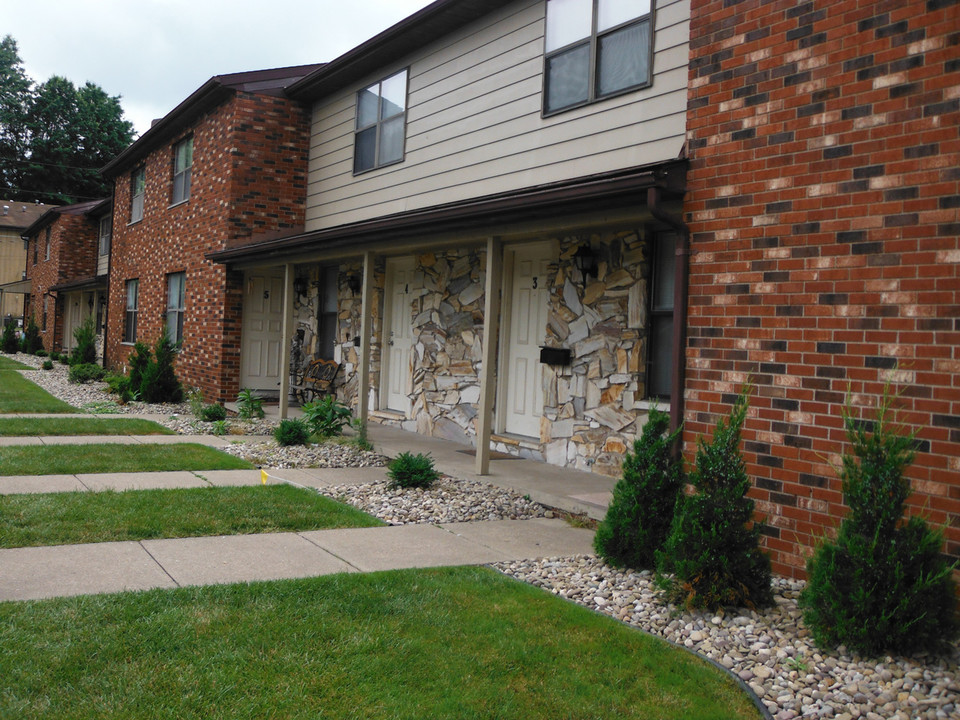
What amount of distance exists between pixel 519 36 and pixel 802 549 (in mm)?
6597

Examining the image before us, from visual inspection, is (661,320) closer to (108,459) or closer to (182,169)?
(108,459)

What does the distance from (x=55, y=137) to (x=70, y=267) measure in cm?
2633

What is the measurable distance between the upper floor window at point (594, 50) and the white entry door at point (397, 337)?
3861 mm

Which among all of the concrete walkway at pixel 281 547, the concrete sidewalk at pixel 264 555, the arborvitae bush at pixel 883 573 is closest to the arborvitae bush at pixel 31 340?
the concrete walkway at pixel 281 547

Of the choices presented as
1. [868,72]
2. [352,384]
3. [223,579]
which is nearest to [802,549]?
[868,72]

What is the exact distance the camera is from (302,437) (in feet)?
32.9

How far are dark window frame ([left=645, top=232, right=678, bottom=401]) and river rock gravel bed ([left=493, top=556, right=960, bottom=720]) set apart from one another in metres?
2.82

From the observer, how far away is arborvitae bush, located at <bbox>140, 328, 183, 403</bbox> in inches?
Answer: 575

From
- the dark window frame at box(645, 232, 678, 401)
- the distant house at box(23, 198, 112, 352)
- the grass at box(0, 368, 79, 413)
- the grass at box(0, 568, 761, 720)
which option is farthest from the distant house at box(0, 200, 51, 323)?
the grass at box(0, 568, 761, 720)

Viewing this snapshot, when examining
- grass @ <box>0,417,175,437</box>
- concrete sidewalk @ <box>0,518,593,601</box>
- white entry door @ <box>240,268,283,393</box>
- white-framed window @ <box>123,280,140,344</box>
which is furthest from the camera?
white-framed window @ <box>123,280,140,344</box>

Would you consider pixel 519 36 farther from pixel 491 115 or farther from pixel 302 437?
pixel 302 437

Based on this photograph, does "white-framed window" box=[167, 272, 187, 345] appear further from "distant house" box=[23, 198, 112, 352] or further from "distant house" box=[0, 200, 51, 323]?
"distant house" box=[0, 200, 51, 323]

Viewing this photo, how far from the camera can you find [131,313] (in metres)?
20.5

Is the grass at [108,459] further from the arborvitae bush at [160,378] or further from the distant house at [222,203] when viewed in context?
the arborvitae bush at [160,378]
